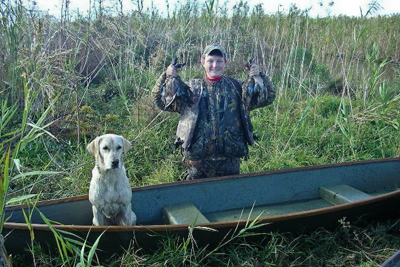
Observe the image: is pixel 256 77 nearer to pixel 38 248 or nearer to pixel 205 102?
pixel 205 102

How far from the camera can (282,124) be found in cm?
640

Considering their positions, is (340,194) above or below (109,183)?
below

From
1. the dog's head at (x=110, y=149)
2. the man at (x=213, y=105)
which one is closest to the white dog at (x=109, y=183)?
the dog's head at (x=110, y=149)

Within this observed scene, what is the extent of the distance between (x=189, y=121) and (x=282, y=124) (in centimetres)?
301

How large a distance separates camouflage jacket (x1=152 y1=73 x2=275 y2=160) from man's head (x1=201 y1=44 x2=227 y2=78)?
0.12 m

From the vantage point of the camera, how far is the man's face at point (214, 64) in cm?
366

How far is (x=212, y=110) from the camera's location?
149 inches

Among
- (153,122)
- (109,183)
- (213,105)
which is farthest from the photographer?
(153,122)

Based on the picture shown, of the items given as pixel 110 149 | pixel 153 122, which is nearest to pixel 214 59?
pixel 110 149

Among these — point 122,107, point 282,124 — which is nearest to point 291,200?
point 282,124

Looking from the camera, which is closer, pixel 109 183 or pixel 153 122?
pixel 109 183

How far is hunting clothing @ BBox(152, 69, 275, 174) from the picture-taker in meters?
3.74

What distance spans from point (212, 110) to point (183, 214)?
42.0 inches

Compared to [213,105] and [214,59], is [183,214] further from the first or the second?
[214,59]
